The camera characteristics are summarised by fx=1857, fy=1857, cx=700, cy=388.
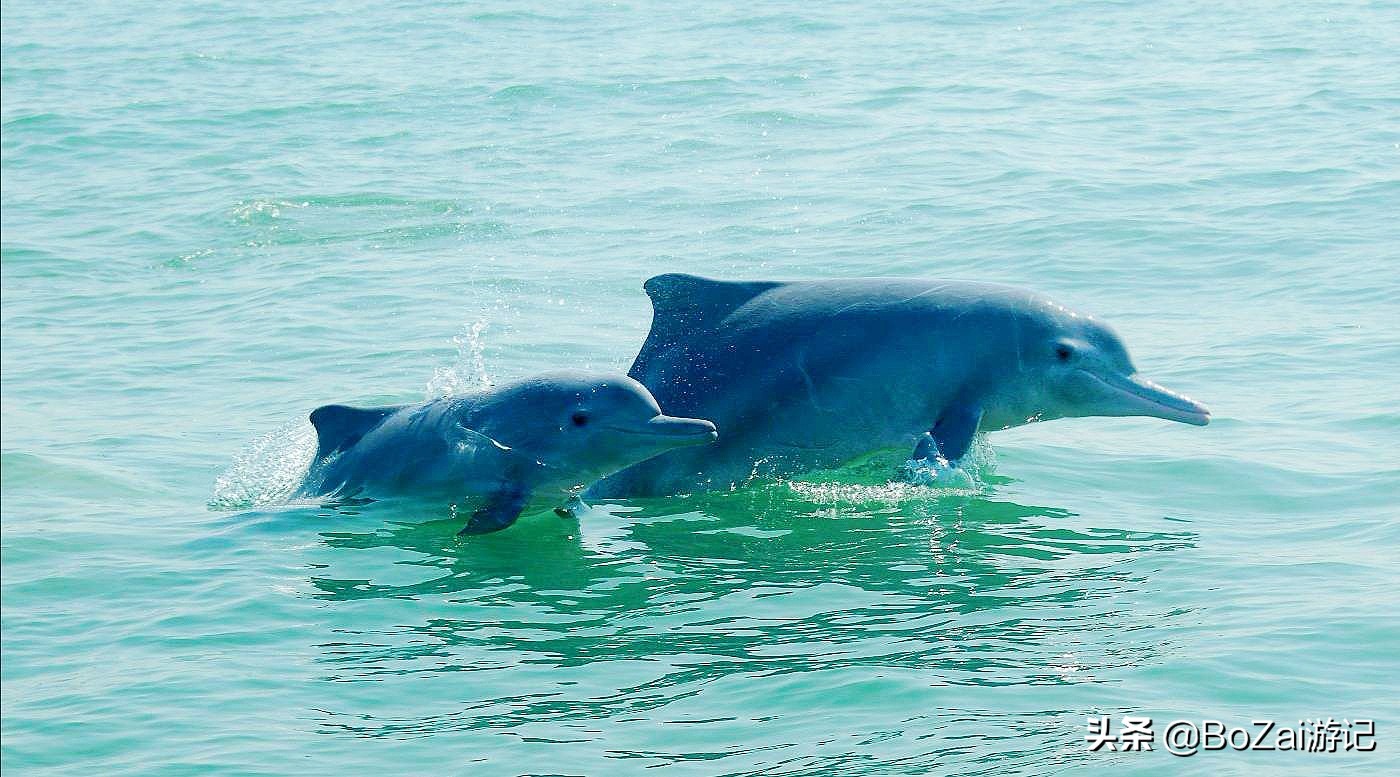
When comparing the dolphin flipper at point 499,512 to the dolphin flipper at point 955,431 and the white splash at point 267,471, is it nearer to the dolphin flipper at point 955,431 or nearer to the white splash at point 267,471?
the white splash at point 267,471

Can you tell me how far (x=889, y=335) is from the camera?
11.2m

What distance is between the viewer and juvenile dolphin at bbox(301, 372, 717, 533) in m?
10.6

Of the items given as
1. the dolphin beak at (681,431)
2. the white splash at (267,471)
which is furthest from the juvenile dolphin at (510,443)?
the white splash at (267,471)

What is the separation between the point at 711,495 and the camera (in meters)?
11.6

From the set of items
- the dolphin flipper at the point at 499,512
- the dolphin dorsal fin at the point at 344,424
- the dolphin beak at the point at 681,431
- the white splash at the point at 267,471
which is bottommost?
the white splash at the point at 267,471

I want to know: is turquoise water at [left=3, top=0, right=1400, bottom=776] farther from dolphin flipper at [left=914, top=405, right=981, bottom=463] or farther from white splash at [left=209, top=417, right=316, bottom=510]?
dolphin flipper at [left=914, top=405, right=981, bottom=463]

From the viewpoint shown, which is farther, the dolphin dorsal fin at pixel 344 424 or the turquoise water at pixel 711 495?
the dolphin dorsal fin at pixel 344 424

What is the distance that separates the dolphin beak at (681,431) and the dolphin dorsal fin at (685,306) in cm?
102

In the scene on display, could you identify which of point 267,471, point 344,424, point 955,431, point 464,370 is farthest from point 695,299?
point 464,370

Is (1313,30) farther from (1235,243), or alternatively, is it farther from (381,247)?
(381,247)

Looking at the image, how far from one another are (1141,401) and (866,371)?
1.66m

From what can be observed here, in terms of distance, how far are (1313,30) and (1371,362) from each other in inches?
755

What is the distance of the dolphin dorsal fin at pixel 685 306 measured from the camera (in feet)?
38.2

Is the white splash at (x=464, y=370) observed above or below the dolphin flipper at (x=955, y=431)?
below
